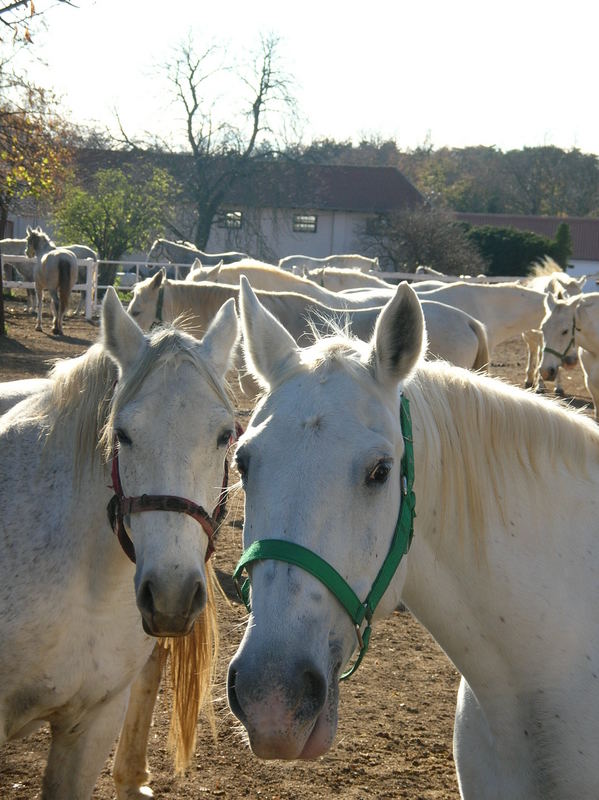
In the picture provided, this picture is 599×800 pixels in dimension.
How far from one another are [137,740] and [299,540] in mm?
2122

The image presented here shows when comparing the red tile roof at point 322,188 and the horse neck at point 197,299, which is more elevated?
the red tile roof at point 322,188

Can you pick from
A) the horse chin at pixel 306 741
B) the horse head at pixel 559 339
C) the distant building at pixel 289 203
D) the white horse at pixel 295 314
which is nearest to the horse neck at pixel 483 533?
the horse chin at pixel 306 741

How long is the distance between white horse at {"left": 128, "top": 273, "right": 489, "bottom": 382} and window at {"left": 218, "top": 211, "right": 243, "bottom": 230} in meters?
33.4

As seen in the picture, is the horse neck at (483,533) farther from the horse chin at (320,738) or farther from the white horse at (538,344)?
the white horse at (538,344)

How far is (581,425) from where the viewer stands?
85.7 inches

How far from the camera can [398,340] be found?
6.05 feet

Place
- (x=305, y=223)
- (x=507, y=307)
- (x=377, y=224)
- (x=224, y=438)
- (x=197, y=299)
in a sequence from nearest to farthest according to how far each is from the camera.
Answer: (x=224, y=438)
(x=197, y=299)
(x=507, y=307)
(x=377, y=224)
(x=305, y=223)

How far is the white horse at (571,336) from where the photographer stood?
1167 centimetres

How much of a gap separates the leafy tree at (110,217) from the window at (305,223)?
1461 centimetres

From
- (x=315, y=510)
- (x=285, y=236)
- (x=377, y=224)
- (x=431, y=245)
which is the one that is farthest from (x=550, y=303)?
(x=285, y=236)

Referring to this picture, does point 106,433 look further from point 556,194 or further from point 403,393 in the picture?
point 556,194

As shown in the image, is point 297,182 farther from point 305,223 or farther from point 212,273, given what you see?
point 212,273

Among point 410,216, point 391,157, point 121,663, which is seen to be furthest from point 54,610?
point 391,157

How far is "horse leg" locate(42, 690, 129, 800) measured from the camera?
2770 mm
